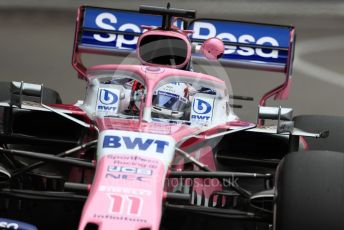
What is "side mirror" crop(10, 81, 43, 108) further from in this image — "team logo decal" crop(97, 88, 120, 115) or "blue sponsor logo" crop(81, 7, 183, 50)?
"blue sponsor logo" crop(81, 7, 183, 50)

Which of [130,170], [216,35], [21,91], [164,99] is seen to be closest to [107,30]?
[216,35]

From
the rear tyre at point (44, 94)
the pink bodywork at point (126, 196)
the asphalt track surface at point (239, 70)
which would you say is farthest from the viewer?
the asphalt track surface at point (239, 70)

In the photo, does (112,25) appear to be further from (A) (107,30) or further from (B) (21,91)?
(B) (21,91)

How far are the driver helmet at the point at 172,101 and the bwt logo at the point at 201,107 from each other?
A: 49 mm

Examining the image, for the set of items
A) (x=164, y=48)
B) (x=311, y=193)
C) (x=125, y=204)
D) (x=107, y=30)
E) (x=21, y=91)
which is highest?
(x=107, y=30)

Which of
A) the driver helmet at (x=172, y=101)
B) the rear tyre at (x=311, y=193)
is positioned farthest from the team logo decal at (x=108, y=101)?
the rear tyre at (x=311, y=193)

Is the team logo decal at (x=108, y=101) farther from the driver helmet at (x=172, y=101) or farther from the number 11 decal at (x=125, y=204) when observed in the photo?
the number 11 decal at (x=125, y=204)

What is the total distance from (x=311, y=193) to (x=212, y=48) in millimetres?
1846

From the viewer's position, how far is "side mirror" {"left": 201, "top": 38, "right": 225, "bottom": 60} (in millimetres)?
4902

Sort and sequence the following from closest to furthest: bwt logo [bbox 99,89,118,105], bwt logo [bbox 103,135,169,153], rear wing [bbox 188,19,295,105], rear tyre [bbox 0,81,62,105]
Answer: bwt logo [bbox 103,135,169,153]
bwt logo [bbox 99,89,118,105]
rear tyre [bbox 0,81,62,105]
rear wing [bbox 188,19,295,105]

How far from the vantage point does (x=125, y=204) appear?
3.12 metres

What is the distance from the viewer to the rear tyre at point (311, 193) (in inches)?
126

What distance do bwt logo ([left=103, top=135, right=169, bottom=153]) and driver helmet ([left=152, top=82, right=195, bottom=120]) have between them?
2.21 ft

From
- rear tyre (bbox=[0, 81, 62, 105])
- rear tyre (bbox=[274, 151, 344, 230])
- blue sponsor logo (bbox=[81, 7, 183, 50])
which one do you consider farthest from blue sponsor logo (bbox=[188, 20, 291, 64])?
rear tyre (bbox=[274, 151, 344, 230])
